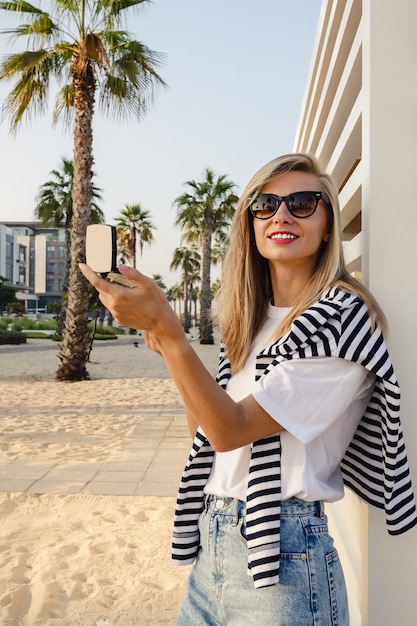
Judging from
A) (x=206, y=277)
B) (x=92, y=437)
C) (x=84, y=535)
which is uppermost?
(x=206, y=277)

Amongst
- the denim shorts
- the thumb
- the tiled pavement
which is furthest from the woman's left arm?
the tiled pavement

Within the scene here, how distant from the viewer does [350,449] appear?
57.7 inches

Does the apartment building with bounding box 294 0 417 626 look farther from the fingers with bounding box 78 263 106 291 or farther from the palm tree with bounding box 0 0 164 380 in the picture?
the palm tree with bounding box 0 0 164 380

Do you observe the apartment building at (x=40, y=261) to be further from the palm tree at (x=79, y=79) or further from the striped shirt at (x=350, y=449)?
the striped shirt at (x=350, y=449)

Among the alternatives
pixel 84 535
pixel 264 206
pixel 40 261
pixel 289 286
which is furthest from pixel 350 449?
pixel 40 261

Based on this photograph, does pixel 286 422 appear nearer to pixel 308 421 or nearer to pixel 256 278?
pixel 308 421

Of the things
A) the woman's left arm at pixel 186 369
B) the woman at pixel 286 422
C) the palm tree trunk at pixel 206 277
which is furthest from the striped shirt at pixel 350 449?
the palm tree trunk at pixel 206 277

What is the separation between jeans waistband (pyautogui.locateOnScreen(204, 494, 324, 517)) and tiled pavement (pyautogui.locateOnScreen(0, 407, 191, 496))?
3.93 meters

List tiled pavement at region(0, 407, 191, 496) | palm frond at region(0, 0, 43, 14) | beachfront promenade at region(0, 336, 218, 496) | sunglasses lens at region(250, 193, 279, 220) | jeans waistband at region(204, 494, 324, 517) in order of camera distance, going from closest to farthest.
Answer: jeans waistband at region(204, 494, 324, 517) < sunglasses lens at region(250, 193, 279, 220) < tiled pavement at region(0, 407, 191, 496) < beachfront promenade at region(0, 336, 218, 496) < palm frond at region(0, 0, 43, 14)

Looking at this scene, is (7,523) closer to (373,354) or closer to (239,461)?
(239,461)

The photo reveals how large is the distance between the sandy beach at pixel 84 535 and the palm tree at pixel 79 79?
5.29 m

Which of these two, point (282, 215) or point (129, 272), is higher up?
point (282, 215)

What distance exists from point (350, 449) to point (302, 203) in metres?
0.63

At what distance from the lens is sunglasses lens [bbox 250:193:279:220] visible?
1.51m
